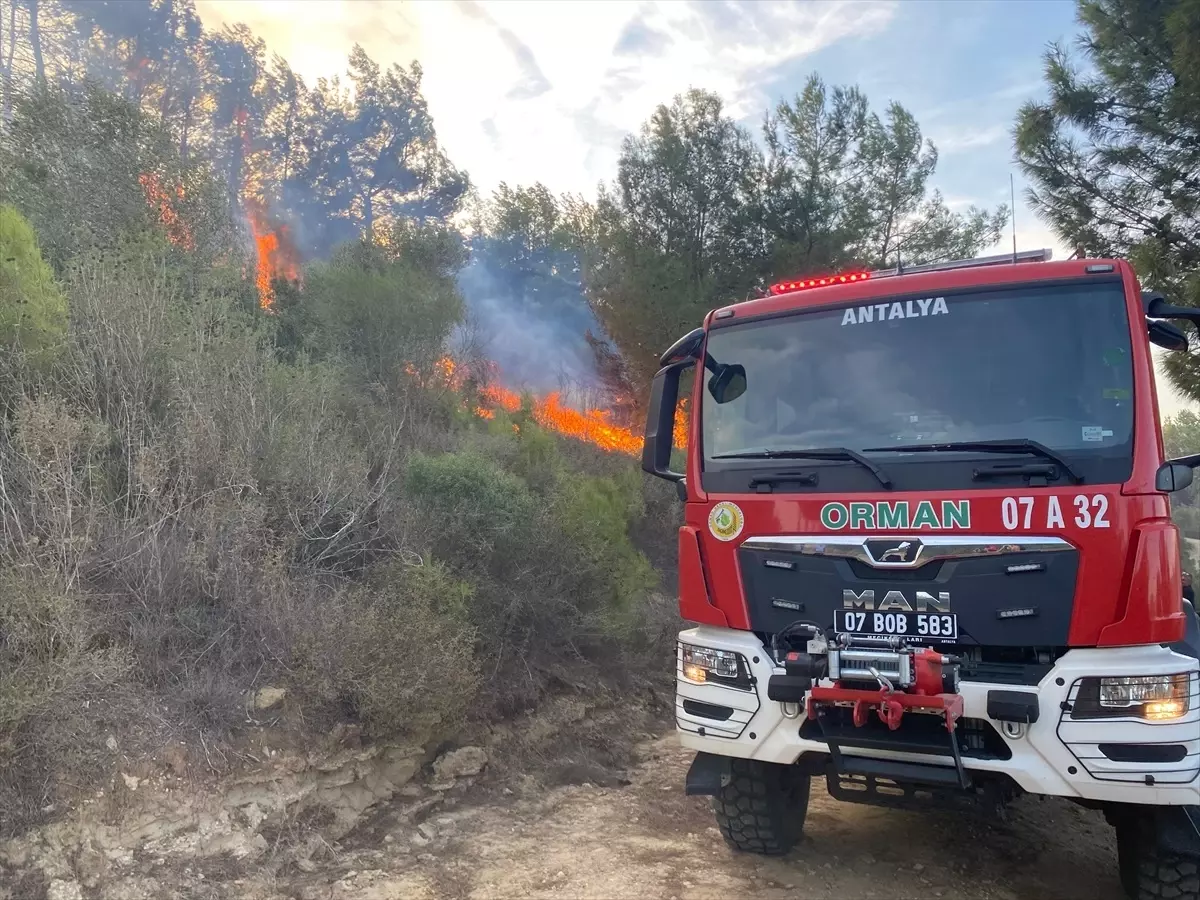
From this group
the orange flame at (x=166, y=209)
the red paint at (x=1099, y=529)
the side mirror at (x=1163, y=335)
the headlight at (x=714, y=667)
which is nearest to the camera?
the red paint at (x=1099, y=529)

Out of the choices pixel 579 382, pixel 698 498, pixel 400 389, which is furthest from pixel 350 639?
pixel 579 382

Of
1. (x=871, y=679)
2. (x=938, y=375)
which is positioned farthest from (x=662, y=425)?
(x=871, y=679)

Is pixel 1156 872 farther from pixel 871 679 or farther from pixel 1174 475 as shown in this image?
pixel 1174 475

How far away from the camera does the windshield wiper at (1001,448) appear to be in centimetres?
348

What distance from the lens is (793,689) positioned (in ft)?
12.4

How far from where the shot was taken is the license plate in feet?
11.9

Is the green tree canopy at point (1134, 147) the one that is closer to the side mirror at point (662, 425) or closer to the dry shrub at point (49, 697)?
the side mirror at point (662, 425)

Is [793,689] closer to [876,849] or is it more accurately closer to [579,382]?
[876,849]

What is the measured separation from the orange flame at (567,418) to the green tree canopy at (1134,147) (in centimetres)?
734

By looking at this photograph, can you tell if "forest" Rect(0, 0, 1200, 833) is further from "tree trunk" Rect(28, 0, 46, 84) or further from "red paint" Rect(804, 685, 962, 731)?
"tree trunk" Rect(28, 0, 46, 84)

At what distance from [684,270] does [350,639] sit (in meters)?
11.6

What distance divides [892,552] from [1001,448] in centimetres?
65

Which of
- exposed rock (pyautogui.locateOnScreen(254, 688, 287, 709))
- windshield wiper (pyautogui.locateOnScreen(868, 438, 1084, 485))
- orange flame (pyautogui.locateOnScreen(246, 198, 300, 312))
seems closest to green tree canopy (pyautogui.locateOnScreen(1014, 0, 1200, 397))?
windshield wiper (pyautogui.locateOnScreen(868, 438, 1084, 485))

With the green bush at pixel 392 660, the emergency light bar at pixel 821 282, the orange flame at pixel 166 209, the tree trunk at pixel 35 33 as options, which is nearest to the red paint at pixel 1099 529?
the emergency light bar at pixel 821 282
